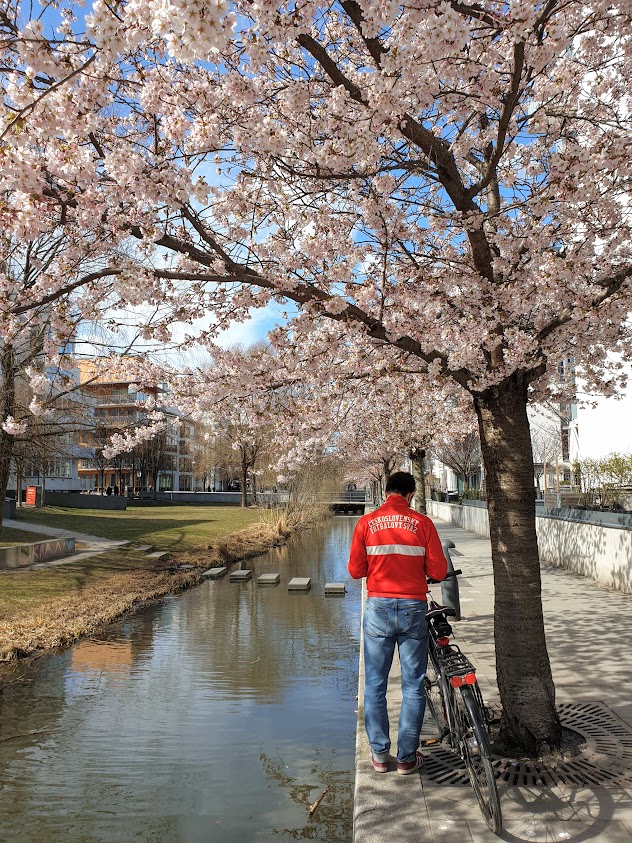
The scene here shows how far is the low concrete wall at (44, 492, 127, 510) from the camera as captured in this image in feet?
146

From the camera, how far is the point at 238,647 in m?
9.46

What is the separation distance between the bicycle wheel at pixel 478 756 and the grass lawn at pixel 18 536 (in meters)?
17.2

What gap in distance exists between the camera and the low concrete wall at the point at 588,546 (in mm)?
11633

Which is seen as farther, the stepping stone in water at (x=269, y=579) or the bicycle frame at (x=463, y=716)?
the stepping stone in water at (x=269, y=579)

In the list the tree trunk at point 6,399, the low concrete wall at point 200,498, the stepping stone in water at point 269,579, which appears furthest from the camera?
the low concrete wall at point 200,498

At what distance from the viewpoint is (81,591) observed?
13.3m

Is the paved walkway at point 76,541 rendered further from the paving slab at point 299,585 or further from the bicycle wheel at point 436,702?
the bicycle wheel at point 436,702

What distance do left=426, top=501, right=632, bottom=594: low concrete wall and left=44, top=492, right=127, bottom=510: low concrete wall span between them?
3318cm

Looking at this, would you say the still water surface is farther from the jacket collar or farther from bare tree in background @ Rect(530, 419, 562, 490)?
bare tree in background @ Rect(530, 419, 562, 490)

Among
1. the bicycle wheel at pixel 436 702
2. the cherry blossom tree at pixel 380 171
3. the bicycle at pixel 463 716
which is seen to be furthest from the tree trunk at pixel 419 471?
the bicycle at pixel 463 716

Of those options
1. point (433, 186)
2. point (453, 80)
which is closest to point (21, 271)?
point (433, 186)

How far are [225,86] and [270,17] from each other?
90 centimetres

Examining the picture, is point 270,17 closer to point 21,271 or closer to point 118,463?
point 21,271

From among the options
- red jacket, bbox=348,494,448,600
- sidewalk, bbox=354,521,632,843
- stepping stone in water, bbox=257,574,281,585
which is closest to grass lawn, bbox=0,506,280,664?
stepping stone in water, bbox=257,574,281,585
